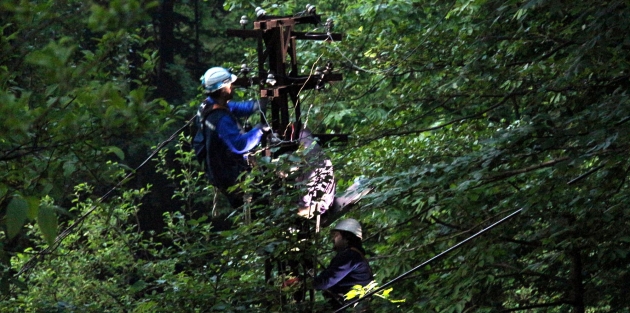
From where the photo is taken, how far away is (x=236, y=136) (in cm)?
732

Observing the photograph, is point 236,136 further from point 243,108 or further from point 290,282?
point 290,282

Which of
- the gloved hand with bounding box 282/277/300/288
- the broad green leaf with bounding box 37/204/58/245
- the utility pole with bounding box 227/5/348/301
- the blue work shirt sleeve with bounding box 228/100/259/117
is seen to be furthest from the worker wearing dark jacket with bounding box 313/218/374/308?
the broad green leaf with bounding box 37/204/58/245

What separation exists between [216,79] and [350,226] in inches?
54.9

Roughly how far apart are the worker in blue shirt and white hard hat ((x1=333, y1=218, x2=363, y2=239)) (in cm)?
73

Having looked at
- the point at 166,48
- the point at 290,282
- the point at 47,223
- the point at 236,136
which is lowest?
the point at 166,48

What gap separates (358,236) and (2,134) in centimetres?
369

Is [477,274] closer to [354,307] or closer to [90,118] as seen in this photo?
[354,307]

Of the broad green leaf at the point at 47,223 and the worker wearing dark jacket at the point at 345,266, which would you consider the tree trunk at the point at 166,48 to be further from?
the broad green leaf at the point at 47,223

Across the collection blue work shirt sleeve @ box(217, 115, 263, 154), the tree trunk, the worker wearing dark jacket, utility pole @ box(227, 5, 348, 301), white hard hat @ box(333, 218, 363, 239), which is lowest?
the tree trunk

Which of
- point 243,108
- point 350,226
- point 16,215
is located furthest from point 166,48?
point 16,215

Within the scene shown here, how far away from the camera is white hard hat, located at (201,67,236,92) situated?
727cm

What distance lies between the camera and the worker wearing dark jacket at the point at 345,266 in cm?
664

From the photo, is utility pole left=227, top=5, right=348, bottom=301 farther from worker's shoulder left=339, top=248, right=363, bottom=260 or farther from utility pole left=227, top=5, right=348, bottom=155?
worker's shoulder left=339, top=248, right=363, bottom=260

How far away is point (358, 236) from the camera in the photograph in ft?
22.7
